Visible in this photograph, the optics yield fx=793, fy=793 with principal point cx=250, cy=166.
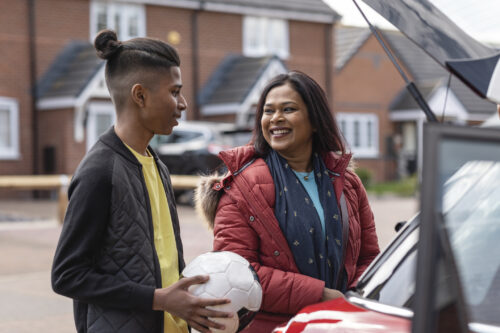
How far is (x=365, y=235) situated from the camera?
318cm

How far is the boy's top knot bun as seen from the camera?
262 cm

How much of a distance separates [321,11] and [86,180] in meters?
27.4

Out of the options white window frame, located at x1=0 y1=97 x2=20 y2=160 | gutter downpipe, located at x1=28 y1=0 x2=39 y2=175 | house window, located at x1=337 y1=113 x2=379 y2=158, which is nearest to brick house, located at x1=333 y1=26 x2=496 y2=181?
house window, located at x1=337 y1=113 x2=379 y2=158

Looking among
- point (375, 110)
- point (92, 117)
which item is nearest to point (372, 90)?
point (375, 110)

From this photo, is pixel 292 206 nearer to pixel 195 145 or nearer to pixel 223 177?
pixel 223 177

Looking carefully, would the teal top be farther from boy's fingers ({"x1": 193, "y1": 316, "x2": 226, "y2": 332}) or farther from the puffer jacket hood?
boy's fingers ({"x1": 193, "y1": 316, "x2": 226, "y2": 332})

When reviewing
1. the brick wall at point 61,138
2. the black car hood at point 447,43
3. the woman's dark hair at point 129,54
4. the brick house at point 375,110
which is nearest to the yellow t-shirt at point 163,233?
the woman's dark hair at point 129,54

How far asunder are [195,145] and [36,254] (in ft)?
26.1

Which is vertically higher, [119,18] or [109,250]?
[119,18]

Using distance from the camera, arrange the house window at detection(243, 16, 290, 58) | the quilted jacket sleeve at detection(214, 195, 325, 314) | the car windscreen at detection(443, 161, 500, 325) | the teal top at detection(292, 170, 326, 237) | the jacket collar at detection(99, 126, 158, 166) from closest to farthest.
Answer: the car windscreen at detection(443, 161, 500, 325) < the jacket collar at detection(99, 126, 158, 166) < the quilted jacket sleeve at detection(214, 195, 325, 314) < the teal top at detection(292, 170, 326, 237) < the house window at detection(243, 16, 290, 58)

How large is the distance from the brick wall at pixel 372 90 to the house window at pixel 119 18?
31.2 ft

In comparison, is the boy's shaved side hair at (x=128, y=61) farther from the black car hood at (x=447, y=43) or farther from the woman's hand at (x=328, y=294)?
the woman's hand at (x=328, y=294)

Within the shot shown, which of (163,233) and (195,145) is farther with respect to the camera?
(195,145)

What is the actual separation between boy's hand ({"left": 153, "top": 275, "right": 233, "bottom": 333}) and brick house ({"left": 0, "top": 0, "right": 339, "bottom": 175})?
20238 millimetres
